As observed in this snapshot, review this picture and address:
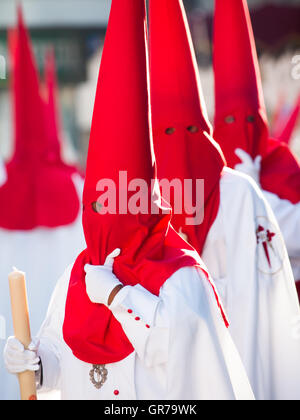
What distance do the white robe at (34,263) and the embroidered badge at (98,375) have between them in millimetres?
1819

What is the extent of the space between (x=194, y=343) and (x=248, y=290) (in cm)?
98

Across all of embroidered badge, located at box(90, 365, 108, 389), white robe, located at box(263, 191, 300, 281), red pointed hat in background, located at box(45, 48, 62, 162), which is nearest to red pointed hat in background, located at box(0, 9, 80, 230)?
red pointed hat in background, located at box(45, 48, 62, 162)

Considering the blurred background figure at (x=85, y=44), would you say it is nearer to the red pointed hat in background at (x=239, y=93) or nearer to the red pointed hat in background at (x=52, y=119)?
the red pointed hat in background at (x=52, y=119)

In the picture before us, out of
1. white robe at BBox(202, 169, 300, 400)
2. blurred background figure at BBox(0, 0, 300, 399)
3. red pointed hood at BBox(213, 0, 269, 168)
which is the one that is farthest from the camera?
blurred background figure at BBox(0, 0, 300, 399)

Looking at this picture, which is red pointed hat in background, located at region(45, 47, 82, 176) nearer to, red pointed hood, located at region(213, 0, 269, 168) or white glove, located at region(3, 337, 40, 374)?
red pointed hood, located at region(213, 0, 269, 168)

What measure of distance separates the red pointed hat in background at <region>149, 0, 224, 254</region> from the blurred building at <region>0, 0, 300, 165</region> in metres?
10.7

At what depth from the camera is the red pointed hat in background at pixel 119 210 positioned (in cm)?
237

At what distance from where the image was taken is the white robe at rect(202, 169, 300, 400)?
126 inches

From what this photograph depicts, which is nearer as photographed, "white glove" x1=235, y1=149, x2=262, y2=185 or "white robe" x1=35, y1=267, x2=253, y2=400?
"white robe" x1=35, y1=267, x2=253, y2=400

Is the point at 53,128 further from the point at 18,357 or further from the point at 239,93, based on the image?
the point at 18,357

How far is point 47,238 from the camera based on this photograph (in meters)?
4.36

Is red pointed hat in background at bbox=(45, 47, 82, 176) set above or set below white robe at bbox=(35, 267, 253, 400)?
above

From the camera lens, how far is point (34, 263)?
4.27 metres

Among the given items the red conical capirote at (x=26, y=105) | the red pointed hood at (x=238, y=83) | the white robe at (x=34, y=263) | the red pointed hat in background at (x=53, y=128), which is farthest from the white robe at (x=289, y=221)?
the red conical capirote at (x=26, y=105)
